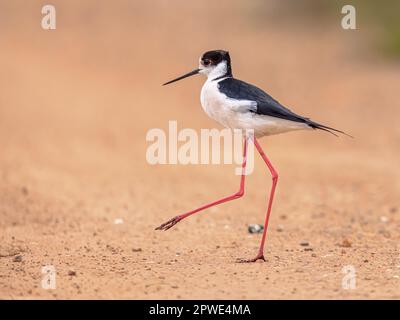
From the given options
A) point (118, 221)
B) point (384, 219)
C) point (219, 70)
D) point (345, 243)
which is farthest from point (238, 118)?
point (384, 219)

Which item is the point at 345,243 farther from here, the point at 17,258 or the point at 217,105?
the point at 17,258

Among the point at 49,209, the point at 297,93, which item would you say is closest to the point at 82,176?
the point at 49,209

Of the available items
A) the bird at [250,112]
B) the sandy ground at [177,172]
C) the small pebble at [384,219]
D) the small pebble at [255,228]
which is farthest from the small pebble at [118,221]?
the small pebble at [384,219]

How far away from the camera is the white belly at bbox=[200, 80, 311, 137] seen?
6.67 metres

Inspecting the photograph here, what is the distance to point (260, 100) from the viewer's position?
6648 millimetres

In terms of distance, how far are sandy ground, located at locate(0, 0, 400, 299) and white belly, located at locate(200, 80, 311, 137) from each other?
1036 mm

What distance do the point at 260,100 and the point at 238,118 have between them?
0.24 meters

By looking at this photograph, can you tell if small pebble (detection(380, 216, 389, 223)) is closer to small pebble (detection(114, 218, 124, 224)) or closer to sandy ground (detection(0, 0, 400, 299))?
sandy ground (detection(0, 0, 400, 299))

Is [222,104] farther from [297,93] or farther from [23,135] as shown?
[297,93]

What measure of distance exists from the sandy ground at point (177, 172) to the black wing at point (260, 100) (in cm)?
110

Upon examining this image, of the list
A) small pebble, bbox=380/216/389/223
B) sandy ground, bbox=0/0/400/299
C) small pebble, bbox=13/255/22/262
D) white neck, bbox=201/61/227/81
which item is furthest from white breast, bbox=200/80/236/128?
small pebble, bbox=380/216/389/223

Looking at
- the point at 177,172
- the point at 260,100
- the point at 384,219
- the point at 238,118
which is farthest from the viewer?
the point at 177,172

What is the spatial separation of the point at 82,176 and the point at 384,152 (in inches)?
175
